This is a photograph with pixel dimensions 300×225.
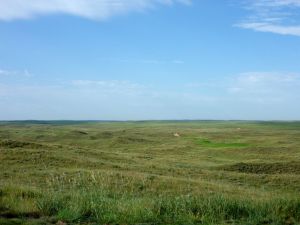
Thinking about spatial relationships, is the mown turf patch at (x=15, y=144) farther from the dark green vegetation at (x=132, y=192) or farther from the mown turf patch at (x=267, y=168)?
the mown turf patch at (x=267, y=168)

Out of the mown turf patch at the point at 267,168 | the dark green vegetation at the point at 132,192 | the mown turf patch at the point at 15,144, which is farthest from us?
the mown turf patch at the point at 15,144

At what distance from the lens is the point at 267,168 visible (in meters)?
36.2

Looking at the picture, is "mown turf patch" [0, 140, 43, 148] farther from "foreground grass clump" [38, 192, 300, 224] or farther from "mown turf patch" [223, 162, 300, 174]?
"foreground grass clump" [38, 192, 300, 224]

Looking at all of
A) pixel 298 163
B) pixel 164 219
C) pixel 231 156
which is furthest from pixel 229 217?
pixel 231 156

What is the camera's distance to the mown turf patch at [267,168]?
35438mm

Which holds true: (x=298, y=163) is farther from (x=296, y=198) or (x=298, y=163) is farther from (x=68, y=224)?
(x=68, y=224)

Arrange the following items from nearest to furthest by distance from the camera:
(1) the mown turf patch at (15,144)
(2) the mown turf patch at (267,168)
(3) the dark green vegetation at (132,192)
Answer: (3) the dark green vegetation at (132,192)
(2) the mown turf patch at (267,168)
(1) the mown turf patch at (15,144)

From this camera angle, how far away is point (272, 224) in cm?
1050

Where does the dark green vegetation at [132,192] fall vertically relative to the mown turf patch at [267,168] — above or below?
above

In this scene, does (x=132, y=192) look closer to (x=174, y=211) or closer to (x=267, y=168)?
(x=174, y=211)

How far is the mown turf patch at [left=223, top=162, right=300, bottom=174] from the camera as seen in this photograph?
35438 millimetres

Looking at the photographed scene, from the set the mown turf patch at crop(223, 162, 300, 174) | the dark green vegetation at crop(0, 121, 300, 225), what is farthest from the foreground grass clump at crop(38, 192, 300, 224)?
the mown turf patch at crop(223, 162, 300, 174)

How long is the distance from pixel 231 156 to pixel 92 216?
42885mm

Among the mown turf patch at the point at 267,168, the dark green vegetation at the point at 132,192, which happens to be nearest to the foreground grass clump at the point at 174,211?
the dark green vegetation at the point at 132,192
